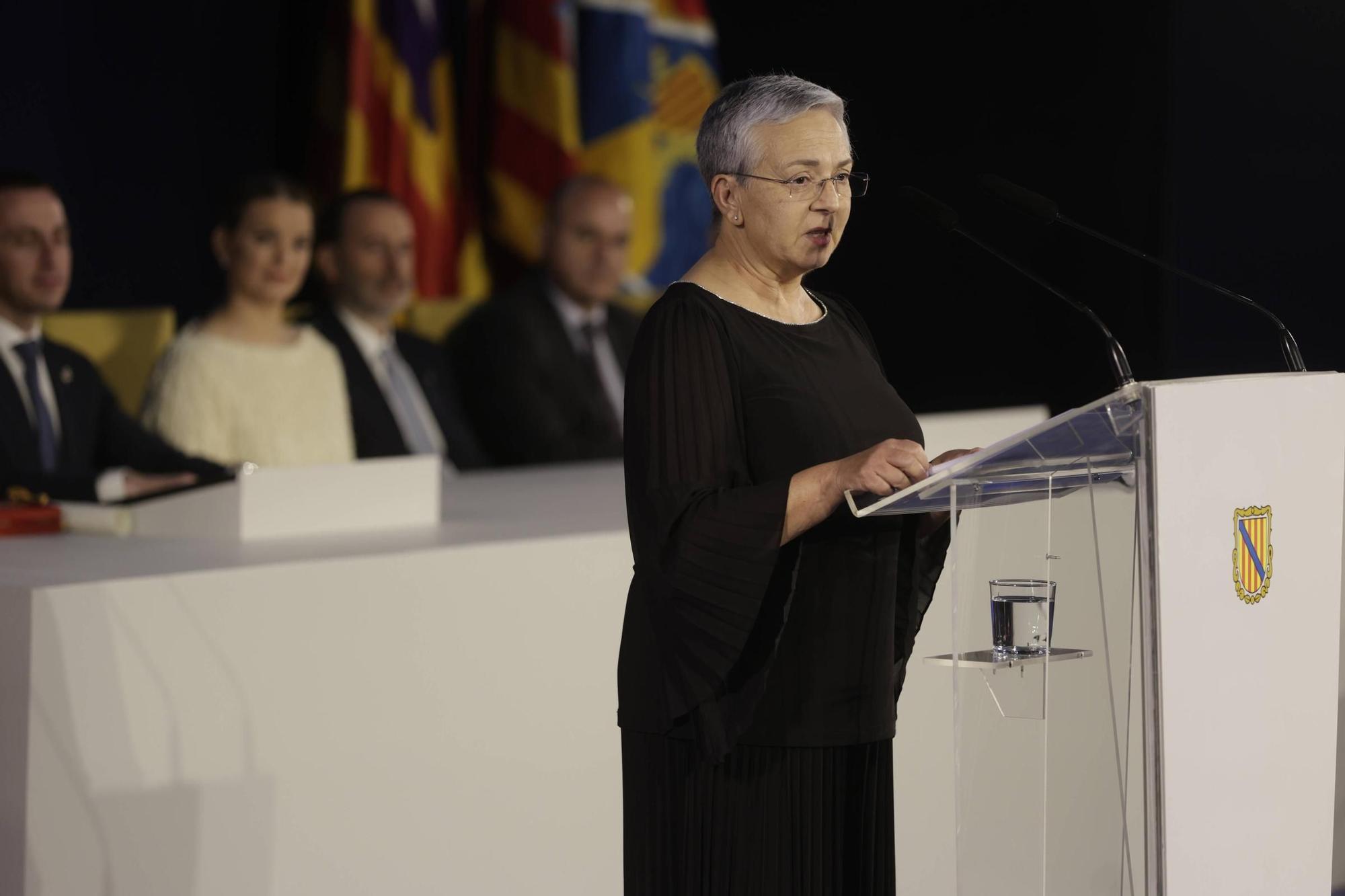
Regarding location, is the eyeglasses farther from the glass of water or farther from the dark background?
the dark background

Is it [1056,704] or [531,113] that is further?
[531,113]

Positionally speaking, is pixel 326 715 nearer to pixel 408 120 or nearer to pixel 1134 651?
pixel 1134 651

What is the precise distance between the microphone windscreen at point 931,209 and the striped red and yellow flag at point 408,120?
3.60m

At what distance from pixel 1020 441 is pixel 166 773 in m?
1.38

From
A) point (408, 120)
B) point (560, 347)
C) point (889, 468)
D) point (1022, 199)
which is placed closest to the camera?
point (889, 468)

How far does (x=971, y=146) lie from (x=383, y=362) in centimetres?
241

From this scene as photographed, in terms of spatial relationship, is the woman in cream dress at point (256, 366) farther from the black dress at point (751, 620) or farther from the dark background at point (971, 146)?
the black dress at point (751, 620)

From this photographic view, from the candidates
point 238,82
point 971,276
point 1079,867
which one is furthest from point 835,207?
point 971,276

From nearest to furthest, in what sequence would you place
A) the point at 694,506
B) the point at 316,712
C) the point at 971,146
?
the point at 694,506 → the point at 316,712 → the point at 971,146

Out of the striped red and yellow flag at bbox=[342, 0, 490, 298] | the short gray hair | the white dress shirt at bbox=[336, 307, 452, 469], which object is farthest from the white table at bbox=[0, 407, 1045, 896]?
the striped red and yellow flag at bbox=[342, 0, 490, 298]

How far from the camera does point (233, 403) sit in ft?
13.7

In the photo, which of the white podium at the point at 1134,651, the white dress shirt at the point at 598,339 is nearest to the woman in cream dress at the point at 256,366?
the white dress shirt at the point at 598,339

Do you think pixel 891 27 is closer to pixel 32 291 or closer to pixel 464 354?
pixel 464 354

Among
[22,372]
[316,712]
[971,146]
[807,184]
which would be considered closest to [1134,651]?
[807,184]
